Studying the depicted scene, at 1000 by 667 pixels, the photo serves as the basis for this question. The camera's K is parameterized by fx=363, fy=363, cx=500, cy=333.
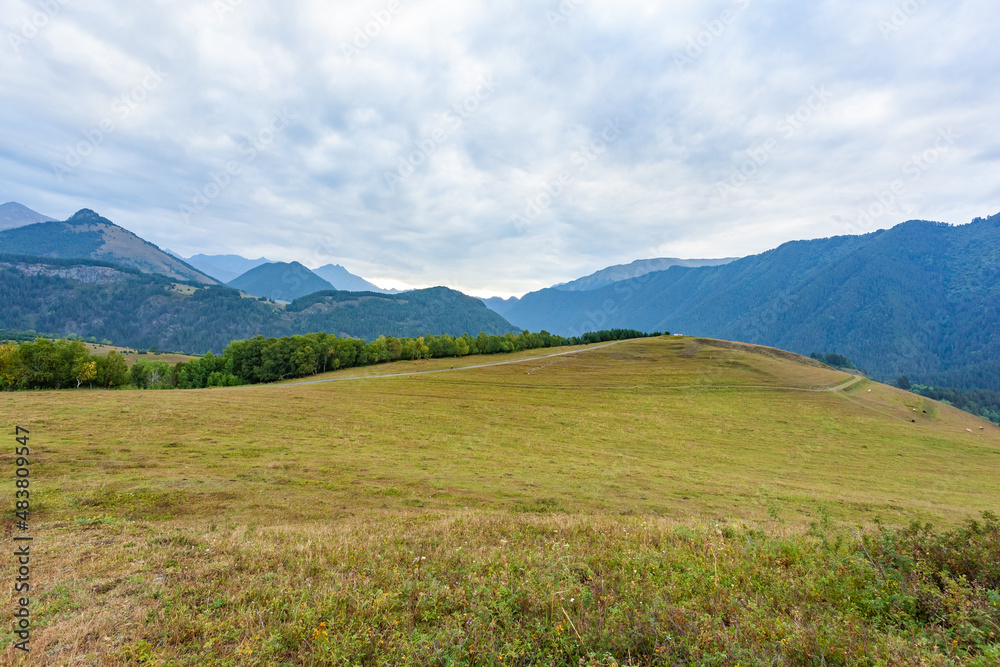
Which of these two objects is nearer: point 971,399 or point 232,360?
point 232,360

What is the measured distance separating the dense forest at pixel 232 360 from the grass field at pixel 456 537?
26.7 m

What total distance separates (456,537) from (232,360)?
86.6m

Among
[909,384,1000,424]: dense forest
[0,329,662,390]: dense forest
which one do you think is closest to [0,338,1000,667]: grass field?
[0,329,662,390]: dense forest

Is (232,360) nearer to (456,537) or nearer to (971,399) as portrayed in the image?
(456,537)

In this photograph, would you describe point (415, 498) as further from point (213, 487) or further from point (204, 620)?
point (204, 620)

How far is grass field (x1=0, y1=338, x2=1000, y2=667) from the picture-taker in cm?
570

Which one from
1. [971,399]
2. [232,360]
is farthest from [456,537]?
[971,399]

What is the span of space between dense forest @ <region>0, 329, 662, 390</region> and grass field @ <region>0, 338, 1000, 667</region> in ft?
87.6

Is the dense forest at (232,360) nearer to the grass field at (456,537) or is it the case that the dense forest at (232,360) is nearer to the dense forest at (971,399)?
the grass field at (456,537)

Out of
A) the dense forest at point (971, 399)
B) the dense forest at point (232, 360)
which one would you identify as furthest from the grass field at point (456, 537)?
the dense forest at point (971, 399)

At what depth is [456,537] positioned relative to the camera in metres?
10.8

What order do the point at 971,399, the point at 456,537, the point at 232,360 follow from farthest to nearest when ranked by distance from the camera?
the point at 971,399 → the point at 232,360 → the point at 456,537

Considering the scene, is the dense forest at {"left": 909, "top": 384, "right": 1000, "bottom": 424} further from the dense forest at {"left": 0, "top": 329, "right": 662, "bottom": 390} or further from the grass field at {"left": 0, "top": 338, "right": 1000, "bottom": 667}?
the grass field at {"left": 0, "top": 338, "right": 1000, "bottom": 667}

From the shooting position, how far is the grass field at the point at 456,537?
18.7ft
